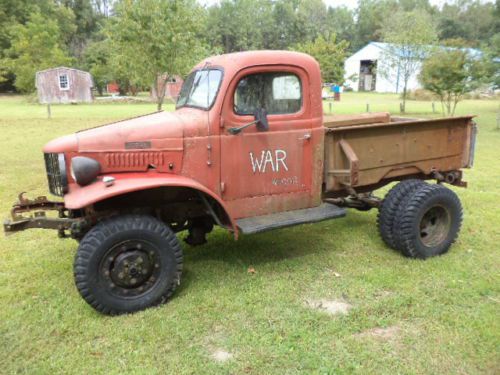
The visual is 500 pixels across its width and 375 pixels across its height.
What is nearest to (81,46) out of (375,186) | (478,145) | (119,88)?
(119,88)

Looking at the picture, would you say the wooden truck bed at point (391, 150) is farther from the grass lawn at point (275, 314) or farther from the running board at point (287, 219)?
the grass lawn at point (275, 314)

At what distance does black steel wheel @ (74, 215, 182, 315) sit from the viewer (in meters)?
3.57

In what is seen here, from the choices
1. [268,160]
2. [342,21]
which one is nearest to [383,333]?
[268,160]

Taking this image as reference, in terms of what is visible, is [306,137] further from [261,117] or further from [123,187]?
[123,187]

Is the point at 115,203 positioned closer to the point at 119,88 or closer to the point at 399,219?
the point at 399,219

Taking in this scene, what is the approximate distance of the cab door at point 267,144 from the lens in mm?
4117

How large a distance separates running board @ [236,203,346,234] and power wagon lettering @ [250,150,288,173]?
456 millimetres

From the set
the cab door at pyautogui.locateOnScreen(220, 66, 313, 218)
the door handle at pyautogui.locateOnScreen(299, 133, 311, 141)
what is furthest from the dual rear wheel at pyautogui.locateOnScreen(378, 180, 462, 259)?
the door handle at pyautogui.locateOnScreen(299, 133, 311, 141)

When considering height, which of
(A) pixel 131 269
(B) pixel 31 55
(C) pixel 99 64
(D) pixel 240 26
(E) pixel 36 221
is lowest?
(A) pixel 131 269

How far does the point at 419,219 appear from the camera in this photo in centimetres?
469

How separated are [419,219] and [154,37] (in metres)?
11.0

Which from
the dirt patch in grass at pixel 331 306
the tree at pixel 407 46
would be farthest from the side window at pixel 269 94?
the tree at pixel 407 46

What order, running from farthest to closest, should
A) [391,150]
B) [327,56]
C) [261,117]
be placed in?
[327,56] → [391,150] → [261,117]

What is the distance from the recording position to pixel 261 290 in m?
4.18
